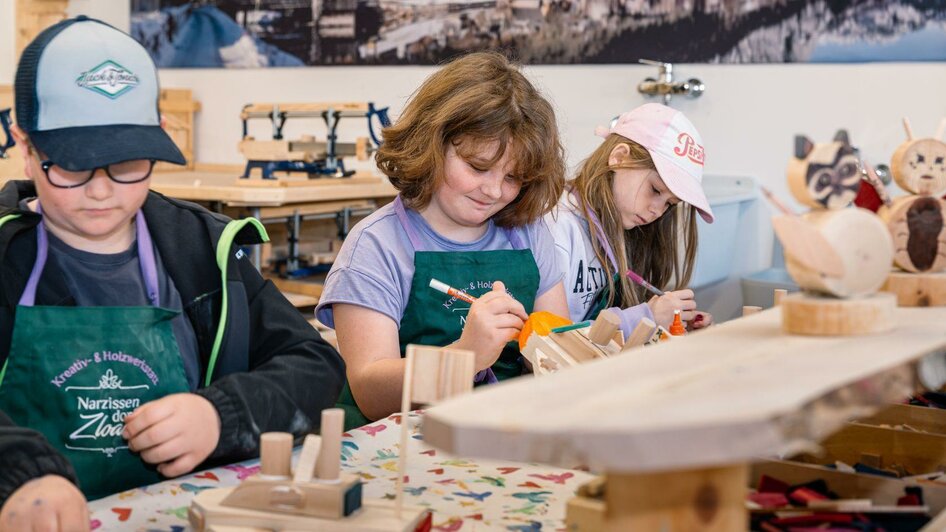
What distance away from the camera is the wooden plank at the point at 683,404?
2.19ft

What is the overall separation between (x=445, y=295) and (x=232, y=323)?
0.49 m

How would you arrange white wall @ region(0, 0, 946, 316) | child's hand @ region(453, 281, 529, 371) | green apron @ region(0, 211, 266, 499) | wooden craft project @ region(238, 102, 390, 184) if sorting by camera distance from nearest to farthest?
green apron @ region(0, 211, 266, 499) → child's hand @ region(453, 281, 529, 371) → white wall @ region(0, 0, 946, 316) → wooden craft project @ region(238, 102, 390, 184)

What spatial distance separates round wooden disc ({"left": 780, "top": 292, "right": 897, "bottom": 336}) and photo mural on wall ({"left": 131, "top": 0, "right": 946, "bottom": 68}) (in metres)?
2.57

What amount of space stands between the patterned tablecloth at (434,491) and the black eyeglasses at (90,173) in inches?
13.6

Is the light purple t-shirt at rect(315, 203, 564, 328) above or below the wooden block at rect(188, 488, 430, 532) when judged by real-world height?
above

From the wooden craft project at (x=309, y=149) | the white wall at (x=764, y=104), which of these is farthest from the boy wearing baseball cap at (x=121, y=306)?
the wooden craft project at (x=309, y=149)

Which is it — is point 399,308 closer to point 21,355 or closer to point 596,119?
point 21,355

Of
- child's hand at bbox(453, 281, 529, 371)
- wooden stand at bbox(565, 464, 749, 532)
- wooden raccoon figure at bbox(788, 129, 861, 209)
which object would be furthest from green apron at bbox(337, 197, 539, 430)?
wooden stand at bbox(565, 464, 749, 532)

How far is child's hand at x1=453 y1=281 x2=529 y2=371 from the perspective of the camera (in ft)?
4.88

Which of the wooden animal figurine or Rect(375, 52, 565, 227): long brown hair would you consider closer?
the wooden animal figurine

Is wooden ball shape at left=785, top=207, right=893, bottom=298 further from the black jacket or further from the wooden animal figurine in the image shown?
the black jacket

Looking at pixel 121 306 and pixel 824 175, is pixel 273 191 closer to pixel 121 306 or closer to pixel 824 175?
pixel 121 306

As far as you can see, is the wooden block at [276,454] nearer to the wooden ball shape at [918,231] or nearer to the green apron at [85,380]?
the green apron at [85,380]

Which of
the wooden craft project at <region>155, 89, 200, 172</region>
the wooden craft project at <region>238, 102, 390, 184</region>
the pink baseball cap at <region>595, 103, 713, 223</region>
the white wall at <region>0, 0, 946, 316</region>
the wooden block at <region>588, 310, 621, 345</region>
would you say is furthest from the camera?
the wooden craft project at <region>155, 89, 200, 172</region>
